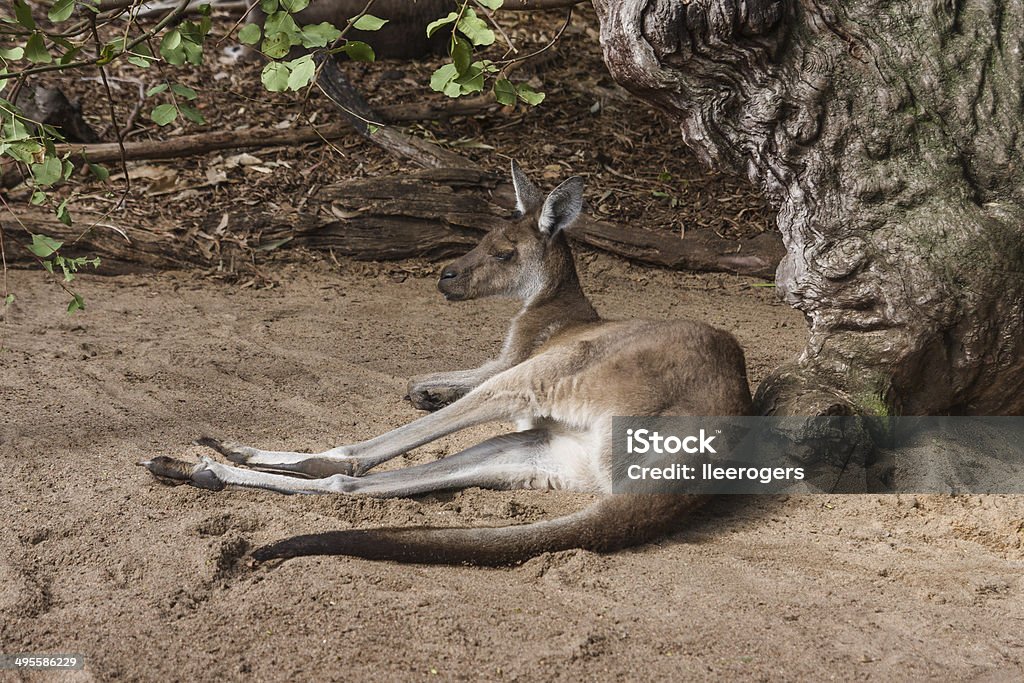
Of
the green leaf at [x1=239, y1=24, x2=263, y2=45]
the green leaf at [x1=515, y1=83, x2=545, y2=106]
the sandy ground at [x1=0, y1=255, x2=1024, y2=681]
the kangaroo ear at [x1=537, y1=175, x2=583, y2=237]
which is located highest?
the green leaf at [x1=239, y1=24, x2=263, y2=45]

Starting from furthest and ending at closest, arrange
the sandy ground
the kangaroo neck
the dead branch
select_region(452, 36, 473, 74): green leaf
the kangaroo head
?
1. the dead branch
2. the kangaroo head
3. the kangaroo neck
4. select_region(452, 36, 473, 74): green leaf
5. the sandy ground

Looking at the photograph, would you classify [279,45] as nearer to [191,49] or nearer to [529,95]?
[191,49]

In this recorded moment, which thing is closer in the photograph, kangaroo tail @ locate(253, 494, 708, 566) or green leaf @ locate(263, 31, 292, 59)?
kangaroo tail @ locate(253, 494, 708, 566)

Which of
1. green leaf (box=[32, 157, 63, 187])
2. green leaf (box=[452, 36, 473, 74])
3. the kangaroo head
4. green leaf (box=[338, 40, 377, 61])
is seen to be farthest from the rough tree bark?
green leaf (box=[32, 157, 63, 187])

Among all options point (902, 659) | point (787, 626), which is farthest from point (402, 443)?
point (902, 659)

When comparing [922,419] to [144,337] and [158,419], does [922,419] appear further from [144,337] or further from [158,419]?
[144,337]

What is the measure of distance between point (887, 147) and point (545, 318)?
6.32 feet

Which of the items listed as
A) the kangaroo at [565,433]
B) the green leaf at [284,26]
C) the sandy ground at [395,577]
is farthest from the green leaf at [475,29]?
the sandy ground at [395,577]

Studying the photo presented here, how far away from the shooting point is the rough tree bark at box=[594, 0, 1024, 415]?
4.07 metres

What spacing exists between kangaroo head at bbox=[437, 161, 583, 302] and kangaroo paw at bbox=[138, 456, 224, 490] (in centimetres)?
186

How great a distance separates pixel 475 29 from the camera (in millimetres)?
3525

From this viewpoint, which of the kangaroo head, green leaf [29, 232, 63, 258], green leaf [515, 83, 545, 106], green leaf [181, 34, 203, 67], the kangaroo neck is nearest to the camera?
green leaf [515, 83, 545, 106]

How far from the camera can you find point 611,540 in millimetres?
3617

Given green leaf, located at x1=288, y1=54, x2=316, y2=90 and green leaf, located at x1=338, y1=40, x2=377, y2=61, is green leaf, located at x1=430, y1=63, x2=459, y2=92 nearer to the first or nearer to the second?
green leaf, located at x1=338, y1=40, x2=377, y2=61
